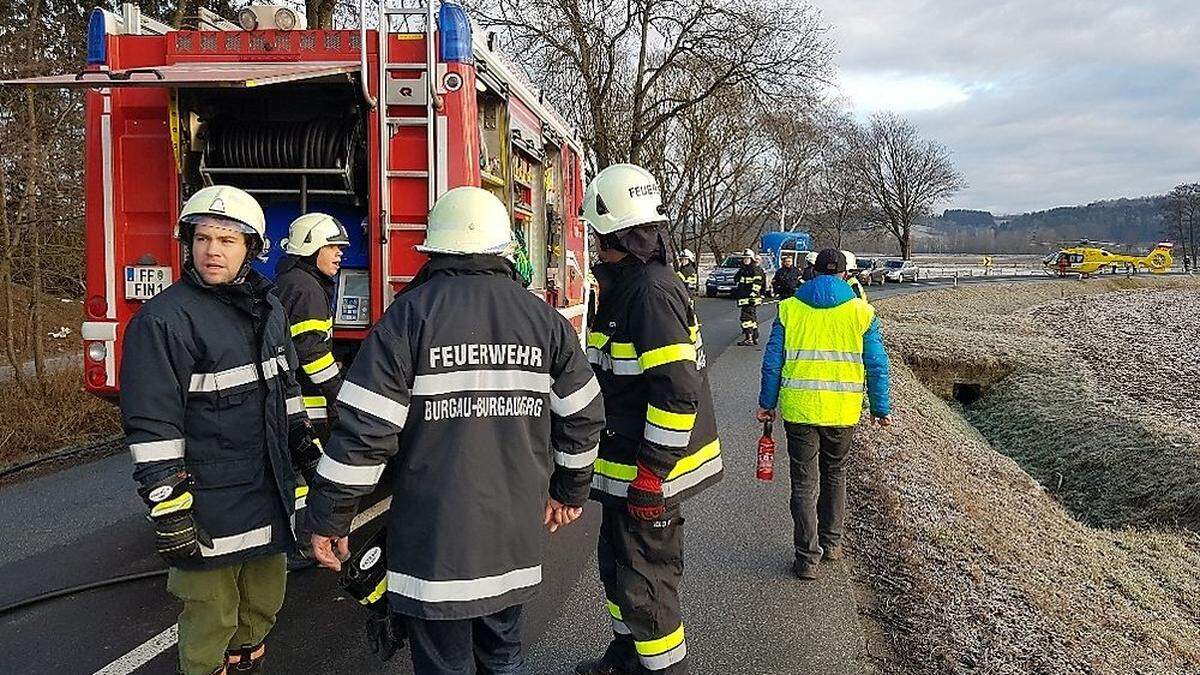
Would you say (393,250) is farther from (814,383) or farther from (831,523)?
(831,523)

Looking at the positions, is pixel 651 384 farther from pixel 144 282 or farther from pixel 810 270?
pixel 810 270

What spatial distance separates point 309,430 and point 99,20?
356 cm

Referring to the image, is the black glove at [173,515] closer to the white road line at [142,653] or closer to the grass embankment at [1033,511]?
the white road line at [142,653]

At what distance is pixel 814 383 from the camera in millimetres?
4887

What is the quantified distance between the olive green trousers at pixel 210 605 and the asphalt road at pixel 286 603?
61 cm

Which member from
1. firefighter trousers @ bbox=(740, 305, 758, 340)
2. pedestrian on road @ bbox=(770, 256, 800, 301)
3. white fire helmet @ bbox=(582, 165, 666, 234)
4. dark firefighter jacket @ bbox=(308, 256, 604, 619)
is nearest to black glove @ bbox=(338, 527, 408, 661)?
dark firefighter jacket @ bbox=(308, 256, 604, 619)

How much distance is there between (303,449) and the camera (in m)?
3.56

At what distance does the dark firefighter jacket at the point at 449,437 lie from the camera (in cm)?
257

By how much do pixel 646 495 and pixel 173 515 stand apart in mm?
1640

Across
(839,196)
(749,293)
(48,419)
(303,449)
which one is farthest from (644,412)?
(839,196)

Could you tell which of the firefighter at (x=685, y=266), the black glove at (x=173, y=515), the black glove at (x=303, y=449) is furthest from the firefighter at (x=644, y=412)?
the black glove at (x=173, y=515)

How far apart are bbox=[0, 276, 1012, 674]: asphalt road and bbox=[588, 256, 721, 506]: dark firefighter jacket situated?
977 millimetres

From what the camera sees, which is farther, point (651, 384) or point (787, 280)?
point (787, 280)

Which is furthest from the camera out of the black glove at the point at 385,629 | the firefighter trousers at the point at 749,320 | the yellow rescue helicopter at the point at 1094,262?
the yellow rescue helicopter at the point at 1094,262
